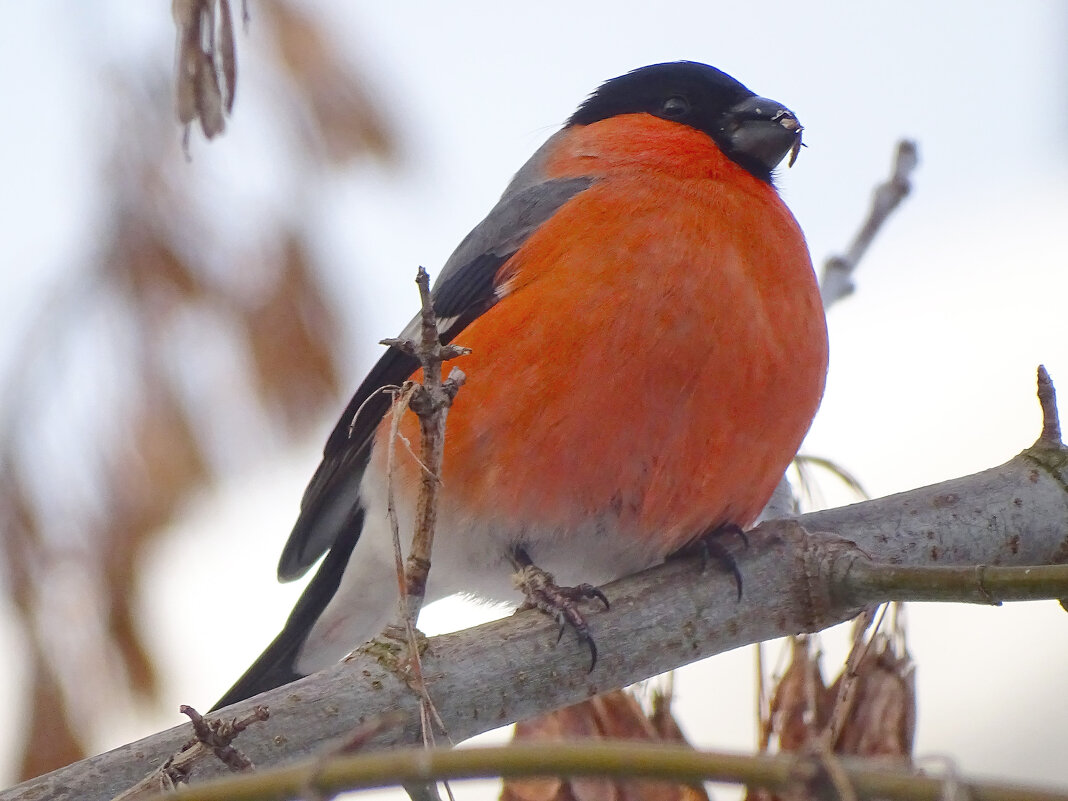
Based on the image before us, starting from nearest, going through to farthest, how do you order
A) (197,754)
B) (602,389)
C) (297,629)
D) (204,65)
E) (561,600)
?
(197,754) < (204,65) < (561,600) < (602,389) < (297,629)

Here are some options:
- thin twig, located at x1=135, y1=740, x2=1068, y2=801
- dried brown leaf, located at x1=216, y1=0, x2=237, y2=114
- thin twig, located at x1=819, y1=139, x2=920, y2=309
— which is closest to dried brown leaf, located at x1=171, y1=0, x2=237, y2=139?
dried brown leaf, located at x1=216, y1=0, x2=237, y2=114

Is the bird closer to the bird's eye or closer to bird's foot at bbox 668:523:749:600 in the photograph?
bird's foot at bbox 668:523:749:600

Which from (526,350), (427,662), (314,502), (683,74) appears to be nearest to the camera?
(427,662)

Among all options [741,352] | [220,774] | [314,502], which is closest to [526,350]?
[741,352]

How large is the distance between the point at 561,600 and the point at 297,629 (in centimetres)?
99

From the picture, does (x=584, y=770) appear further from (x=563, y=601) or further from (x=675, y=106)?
(x=675, y=106)

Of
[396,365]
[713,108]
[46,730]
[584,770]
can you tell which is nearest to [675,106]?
[713,108]

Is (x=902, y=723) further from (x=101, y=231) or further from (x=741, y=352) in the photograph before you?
(x=101, y=231)

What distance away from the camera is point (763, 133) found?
9.25 ft

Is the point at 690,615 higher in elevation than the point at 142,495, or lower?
lower

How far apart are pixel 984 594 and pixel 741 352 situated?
80 cm

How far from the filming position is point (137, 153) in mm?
2295

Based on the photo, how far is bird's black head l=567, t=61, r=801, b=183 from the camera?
9.28 ft

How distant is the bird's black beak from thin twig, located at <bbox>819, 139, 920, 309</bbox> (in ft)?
0.86
